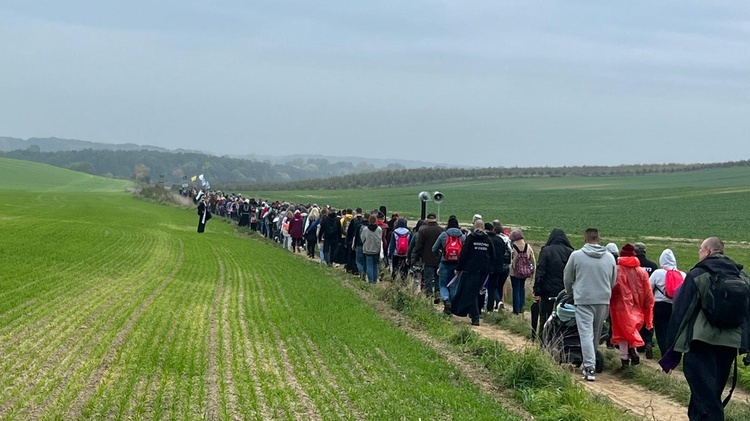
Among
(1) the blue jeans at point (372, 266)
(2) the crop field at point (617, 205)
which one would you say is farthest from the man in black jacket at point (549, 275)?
(2) the crop field at point (617, 205)

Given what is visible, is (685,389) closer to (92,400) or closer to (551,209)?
(92,400)

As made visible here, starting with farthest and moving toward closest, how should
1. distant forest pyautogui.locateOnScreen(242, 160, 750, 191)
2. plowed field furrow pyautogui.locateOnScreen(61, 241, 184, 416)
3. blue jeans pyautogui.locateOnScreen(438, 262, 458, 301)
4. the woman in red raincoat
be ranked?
distant forest pyautogui.locateOnScreen(242, 160, 750, 191), blue jeans pyautogui.locateOnScreen(438, 262, 458, 301), the woman in red raincoat, plowed field furrow pyautogui.locateOnScreen(61, 241, 184, 416)

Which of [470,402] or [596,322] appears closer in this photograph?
→ [470,402]

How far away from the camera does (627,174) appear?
10744cm

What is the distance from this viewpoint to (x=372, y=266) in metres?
18.7

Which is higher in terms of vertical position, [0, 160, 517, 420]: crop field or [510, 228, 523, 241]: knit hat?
[510, 228, 523, 241]: knit hat

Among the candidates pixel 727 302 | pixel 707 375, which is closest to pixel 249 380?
pixel 707 375

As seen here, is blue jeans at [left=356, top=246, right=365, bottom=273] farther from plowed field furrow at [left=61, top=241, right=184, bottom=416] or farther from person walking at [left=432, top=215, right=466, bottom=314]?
plowed field furrow at [left=61, top=241, right=184, bottom=416]

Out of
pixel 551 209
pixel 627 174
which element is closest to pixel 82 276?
pixel 551 209

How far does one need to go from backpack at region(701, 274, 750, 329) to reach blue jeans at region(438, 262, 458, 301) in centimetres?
769

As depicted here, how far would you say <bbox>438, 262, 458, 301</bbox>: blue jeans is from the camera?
47.3 ft

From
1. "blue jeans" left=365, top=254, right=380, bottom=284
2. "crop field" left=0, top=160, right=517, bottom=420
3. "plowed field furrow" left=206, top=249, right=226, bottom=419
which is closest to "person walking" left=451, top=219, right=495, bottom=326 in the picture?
"crop field" left=0, top=160, right=517, bottom=420

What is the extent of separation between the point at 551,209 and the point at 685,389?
5753 centimetres

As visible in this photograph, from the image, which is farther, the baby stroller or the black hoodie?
the black hoodie
